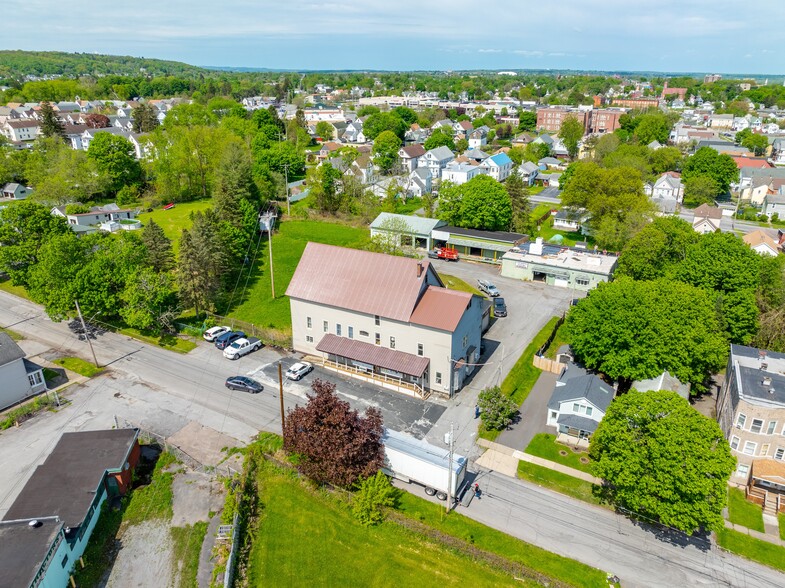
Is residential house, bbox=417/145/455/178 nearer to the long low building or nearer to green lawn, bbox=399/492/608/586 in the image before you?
the long low building

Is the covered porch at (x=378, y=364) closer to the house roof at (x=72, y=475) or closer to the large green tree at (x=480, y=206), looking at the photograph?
the house roof at (x=72, y=475)

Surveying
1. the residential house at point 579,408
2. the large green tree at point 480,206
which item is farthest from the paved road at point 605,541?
the large green tree at point 480,206

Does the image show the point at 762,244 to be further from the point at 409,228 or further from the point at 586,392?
the point at 586,392

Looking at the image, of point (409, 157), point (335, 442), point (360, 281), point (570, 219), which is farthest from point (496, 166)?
point (335, 442)

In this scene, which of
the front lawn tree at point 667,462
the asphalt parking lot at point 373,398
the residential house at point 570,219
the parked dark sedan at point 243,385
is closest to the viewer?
the front lawn tree at point 667,462

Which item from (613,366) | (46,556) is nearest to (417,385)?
(613,366)
